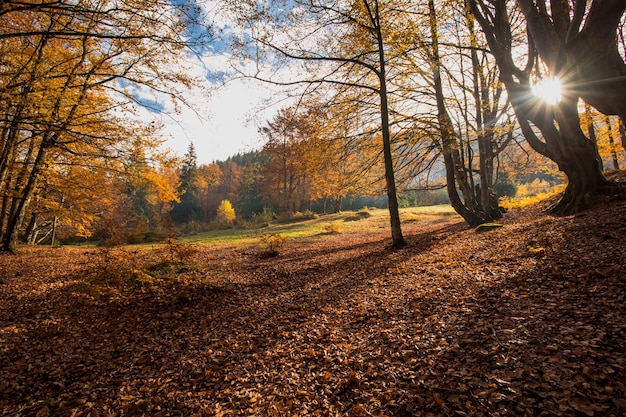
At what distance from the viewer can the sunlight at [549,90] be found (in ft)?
22.8

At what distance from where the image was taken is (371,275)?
20.7 ft

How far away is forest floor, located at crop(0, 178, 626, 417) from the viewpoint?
97.2 inches

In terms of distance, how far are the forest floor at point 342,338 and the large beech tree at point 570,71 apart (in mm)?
1955

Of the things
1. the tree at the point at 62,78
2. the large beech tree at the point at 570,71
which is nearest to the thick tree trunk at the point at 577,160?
the large beech tree at the point at 570,71

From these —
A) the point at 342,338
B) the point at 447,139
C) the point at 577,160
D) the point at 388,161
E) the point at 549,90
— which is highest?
the point at 549,90

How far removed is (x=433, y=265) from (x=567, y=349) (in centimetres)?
353

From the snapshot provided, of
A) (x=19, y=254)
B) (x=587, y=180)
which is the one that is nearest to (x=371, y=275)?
(x=587, y=180)

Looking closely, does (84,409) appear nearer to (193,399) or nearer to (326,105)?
(193,399)

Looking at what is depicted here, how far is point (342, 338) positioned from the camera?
12.3ft

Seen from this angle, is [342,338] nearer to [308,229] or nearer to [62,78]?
[62,78]

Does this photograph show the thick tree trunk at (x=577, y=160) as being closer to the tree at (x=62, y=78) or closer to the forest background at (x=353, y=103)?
the forest background at (x=353, y=103)

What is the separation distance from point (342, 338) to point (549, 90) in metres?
8.18

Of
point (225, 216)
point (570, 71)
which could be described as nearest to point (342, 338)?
point (570, 71)

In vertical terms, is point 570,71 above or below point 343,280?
above
